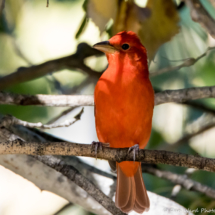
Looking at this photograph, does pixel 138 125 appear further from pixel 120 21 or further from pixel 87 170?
pixel 120 21

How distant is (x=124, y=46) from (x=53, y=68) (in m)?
0.74

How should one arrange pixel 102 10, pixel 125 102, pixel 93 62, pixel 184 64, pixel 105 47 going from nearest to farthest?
pixel 125 102 < pixel 105 47 < pixel 102 10 < pixel 184 64 < pixel 93 62

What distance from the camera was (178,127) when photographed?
7.45ft

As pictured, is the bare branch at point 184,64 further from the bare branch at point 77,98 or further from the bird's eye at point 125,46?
the bird's eye at point 125,46

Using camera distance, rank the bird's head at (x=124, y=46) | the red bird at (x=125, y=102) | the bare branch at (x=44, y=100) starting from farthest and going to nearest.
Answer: the bare branch at (x=44, y=100) < the bird's head at (x=124, y=46) < the red bird at (x=125, y=102)

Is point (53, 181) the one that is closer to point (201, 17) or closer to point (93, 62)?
point (93, 62)

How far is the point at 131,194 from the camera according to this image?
5.87 ft

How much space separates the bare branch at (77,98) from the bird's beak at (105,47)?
1.25ft

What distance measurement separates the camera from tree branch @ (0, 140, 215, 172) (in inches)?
50.0

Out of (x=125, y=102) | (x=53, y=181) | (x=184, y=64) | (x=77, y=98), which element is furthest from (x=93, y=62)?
(x=53, y=181)

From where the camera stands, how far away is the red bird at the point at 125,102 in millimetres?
1579

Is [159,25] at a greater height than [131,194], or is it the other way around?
[159,25]

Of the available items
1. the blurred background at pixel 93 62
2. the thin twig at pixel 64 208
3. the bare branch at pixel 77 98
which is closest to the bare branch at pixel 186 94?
the bare branch at pixel 77 98

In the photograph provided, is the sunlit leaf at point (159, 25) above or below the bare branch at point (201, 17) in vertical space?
below
